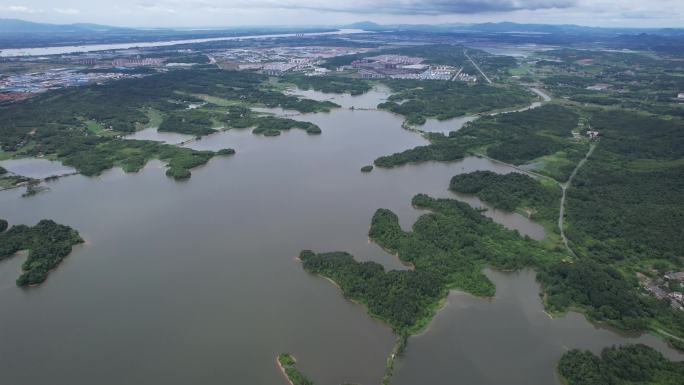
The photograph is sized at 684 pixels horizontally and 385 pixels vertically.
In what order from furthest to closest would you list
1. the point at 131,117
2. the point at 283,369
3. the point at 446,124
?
the point at 446,124 → the point at 131,117 → the point at 283,369

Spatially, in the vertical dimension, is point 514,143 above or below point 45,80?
below

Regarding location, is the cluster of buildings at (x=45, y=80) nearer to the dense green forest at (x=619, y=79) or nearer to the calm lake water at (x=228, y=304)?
the calm lake water at (x=228, y=304)

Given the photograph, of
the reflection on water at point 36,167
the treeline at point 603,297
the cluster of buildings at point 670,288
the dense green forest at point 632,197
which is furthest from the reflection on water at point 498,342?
the reflection on water at point 36,167

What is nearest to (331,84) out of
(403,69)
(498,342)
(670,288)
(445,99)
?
(445,99)

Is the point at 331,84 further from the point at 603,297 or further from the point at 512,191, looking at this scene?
the point at 603,297

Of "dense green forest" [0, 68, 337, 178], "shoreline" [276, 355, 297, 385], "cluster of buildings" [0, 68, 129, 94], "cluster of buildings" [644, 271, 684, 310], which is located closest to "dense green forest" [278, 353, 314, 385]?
"shoreline" [276, 355, 297, 385]

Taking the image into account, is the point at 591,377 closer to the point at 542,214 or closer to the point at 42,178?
the point at 542,214

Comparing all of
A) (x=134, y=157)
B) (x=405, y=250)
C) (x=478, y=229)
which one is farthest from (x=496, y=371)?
(x=134, y=157)
